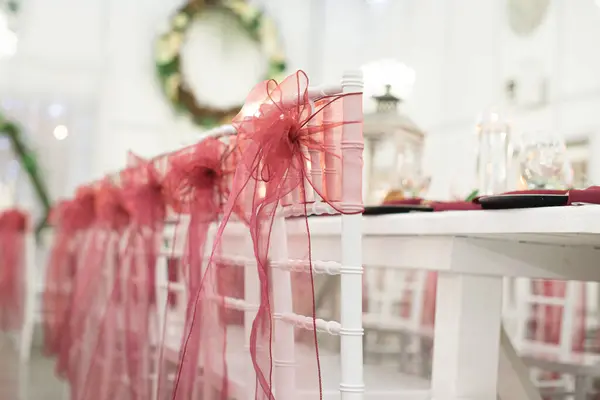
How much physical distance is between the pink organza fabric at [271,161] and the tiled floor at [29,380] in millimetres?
2249

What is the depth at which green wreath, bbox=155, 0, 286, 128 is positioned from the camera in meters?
6.14

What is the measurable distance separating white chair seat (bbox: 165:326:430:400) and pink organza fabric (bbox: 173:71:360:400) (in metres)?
0.05

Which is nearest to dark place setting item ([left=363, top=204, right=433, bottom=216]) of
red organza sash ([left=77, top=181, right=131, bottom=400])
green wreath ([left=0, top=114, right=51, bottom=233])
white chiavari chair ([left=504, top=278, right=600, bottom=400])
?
red organza sash ([left=77, top=181, right=131, bottom=400])

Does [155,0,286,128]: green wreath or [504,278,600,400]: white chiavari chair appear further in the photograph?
[155,0,286,128]: green wreath

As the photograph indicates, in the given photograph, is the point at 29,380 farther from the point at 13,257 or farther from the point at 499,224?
the point at 499,224

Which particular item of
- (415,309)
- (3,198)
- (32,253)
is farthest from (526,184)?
(3,198)

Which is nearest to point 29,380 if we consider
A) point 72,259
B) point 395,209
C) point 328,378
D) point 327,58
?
point 72,259

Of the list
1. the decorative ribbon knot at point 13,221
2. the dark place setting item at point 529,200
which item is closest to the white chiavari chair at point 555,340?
the dark place setting item at point 529,200

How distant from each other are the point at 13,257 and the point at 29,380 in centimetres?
113

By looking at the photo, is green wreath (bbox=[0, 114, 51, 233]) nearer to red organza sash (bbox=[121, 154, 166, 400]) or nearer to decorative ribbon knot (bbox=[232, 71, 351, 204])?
red organza sash (bbox=[121, 154, 166, 400])

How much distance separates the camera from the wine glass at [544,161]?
1.84 m

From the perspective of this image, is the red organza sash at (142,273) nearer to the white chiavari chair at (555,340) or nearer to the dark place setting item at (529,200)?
the dark place setting item at (529,200)

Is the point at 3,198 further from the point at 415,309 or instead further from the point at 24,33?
the point at 415,309

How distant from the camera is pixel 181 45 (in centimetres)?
622
